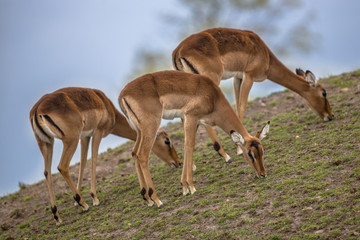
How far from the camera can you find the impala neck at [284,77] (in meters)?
12.7

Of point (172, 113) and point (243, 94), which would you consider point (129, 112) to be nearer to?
point (172, 113)

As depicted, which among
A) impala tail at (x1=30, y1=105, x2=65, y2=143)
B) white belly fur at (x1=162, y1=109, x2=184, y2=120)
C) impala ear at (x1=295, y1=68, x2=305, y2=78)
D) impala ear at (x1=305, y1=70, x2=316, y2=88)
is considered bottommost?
impala ear at (x1=305, y1=70, x2=316, y2=88)

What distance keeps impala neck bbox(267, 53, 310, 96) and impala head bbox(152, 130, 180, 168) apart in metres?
3.28

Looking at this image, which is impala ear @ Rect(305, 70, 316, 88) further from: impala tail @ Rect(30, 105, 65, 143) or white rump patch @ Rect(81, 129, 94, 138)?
impala tail @ Rect(30, 105, 65, 143)

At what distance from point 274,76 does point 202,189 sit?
4.42 m

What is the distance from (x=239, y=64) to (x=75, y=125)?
429 centimetres

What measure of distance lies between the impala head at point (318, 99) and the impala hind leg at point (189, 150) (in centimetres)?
454

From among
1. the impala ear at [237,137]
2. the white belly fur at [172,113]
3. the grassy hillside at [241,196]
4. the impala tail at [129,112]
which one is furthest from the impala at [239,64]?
the impala tail at [129,112]

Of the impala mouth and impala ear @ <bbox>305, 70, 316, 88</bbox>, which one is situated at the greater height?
impala ear @ <bbox>305, 70, 316, 88</bbox>

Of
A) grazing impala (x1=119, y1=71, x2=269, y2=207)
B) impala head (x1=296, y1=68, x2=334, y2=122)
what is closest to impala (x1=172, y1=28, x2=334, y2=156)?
impala head (x1=296, y1=68, x2=334, y2=122)

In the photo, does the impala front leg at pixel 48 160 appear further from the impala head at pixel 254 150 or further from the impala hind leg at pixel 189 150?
the impala head at pixel 254 150

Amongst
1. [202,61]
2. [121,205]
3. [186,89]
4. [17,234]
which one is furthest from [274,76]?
[17,234]

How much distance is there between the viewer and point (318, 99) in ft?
41.6

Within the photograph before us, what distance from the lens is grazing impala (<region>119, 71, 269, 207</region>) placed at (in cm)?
927
